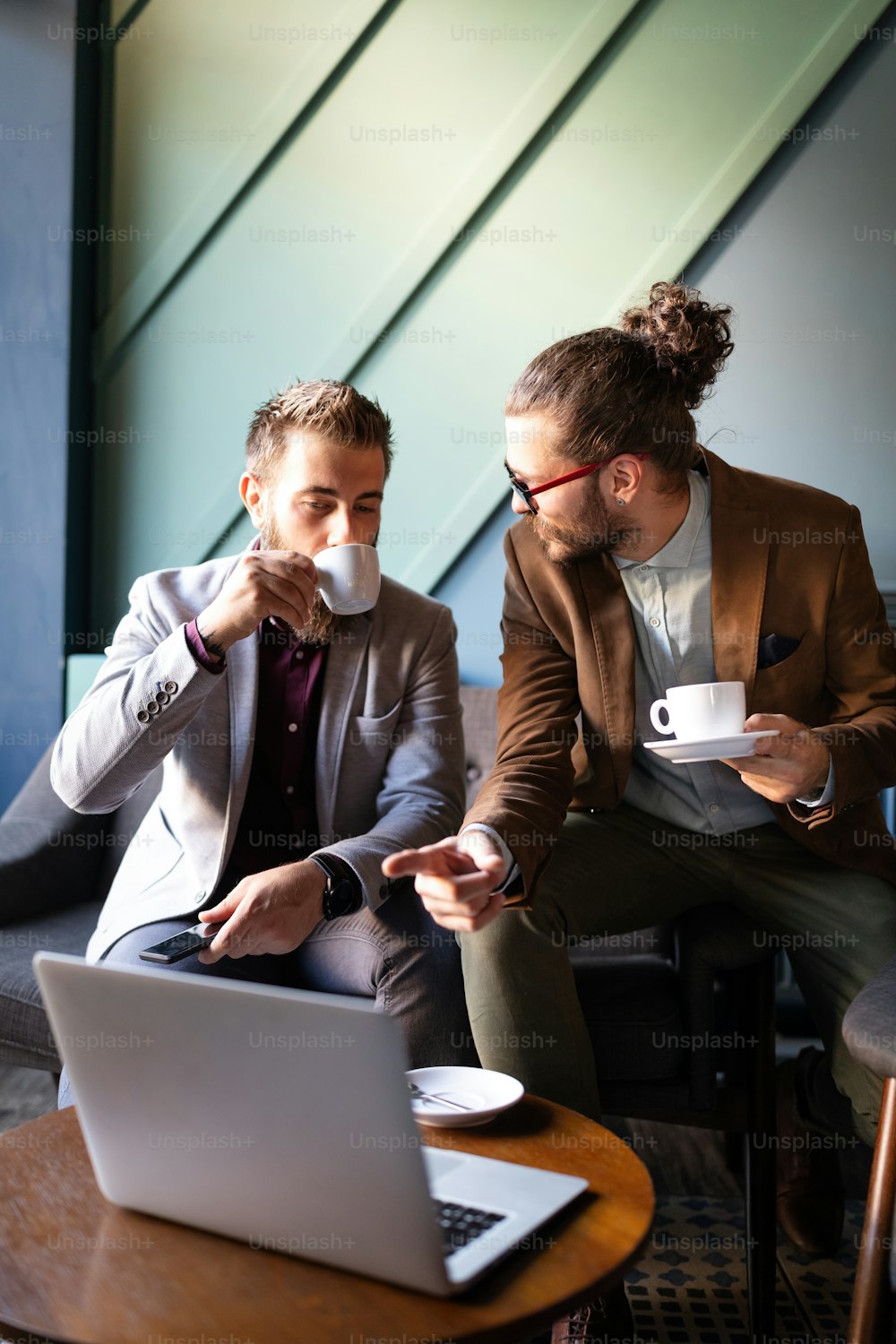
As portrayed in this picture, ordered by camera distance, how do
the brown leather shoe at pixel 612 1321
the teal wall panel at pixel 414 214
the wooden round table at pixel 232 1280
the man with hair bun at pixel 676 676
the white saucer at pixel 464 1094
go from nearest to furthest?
the wooden round table at pixel 232 1280 → the white saucer at pixel 464 1094 → the brown leather shoe at pixel 612 1321 → the man with hair bun at pixel 676 676 → the teal wall panel at pixel 414 214

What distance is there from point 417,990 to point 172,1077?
32.8 inches

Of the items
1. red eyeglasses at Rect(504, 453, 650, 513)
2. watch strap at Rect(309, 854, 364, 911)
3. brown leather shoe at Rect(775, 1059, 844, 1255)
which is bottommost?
brown leather shoe at Rect(775, 1059, 844, 1255)

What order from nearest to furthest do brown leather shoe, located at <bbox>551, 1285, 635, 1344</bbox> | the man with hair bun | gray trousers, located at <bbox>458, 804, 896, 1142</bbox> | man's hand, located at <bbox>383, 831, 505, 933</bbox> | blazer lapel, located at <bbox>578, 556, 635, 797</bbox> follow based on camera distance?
man's hand, located at <bbox>383, 831, 505, 933</bbox> → brown leather shoe, located at <bbox>551, 1285, 635, 1344</bbox> → gray trousers, located at <bbox>458, 804, 896, 1142</bbox> → the man with hair bun → blazer lapel, located at <bbox>578, 556, 635, 797</bbox>

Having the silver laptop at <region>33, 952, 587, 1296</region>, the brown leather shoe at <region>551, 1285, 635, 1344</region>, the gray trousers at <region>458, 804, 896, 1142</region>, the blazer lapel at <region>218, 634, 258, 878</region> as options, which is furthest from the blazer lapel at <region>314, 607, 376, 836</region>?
the silver laptop at <region>33, 952, 587, 1296</region>

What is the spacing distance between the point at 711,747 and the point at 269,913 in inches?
26.9

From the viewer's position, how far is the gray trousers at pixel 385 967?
70.7 inches

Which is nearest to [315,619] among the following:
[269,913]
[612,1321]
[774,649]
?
[269,913]

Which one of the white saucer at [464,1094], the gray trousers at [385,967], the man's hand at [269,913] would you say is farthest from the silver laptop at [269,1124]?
the gray trousers at [385,967]

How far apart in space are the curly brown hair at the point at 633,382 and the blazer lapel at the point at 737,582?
11 cm

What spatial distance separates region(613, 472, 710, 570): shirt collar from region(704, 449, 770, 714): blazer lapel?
30 mm

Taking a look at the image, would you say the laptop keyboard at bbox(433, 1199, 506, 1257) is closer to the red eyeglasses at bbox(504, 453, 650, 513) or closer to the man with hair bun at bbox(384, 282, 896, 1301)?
the man with hair bun at bbox(384, 282, 896, 1301)

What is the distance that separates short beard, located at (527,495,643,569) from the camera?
196 cm

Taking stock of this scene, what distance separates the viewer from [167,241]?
3061 millimetres

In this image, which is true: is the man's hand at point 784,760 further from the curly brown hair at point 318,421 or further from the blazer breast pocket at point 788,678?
the curly brown hair at point 318,421
